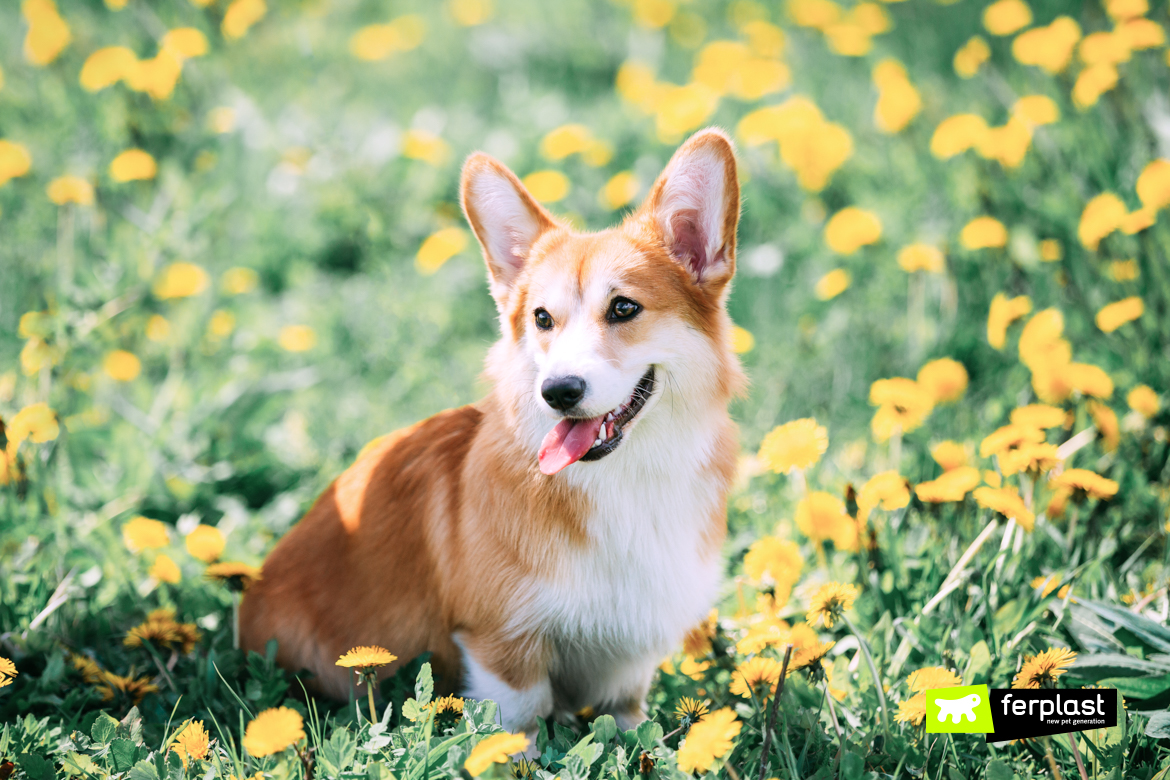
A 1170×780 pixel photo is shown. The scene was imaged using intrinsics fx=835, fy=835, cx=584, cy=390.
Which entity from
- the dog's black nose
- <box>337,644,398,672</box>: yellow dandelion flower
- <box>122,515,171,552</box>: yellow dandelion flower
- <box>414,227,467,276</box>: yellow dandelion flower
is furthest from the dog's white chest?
<box>414,227,467,276</box>: yellow dandelion flower

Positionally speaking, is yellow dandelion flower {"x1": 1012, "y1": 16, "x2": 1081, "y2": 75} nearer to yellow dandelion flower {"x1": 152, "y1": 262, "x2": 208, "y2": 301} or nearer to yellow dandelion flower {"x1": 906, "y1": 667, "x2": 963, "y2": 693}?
yellow dandelion flower {"x1": 906, "y1": 667, "x2": 963, "y2": 693}

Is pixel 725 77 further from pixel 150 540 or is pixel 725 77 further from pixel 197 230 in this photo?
pixel 150 540

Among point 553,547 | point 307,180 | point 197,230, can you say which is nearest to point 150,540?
point 553,547

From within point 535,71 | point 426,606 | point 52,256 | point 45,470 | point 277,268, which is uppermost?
point 535,71

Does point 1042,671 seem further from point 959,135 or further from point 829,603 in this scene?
point 959,135

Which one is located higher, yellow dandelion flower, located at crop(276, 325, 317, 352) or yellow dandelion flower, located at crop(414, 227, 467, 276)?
yellow dandelion flower, located at crop(414, 227, 467, 276)

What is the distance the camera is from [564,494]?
6.88 feet

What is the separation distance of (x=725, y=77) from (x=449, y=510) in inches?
161

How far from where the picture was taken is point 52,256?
4367 mm

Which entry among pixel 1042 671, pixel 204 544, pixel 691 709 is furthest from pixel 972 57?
pixel 204 544

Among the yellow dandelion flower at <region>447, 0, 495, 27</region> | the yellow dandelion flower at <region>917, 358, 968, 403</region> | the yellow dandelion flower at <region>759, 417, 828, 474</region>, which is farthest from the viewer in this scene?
the yellow dandelion flower at <region>447, 0, 495, 27</region>

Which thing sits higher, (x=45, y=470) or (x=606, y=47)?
(x=606, y=47)

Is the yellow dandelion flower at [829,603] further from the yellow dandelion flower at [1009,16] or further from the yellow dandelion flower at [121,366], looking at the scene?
the yellow dandelion flower at [1009,16]

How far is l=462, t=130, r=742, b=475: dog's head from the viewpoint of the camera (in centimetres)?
200
